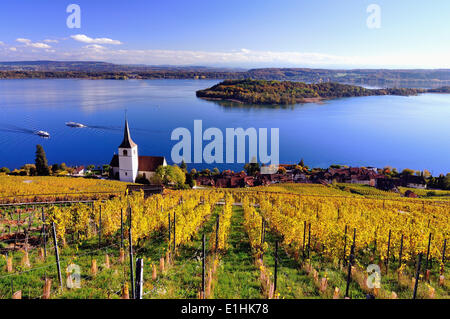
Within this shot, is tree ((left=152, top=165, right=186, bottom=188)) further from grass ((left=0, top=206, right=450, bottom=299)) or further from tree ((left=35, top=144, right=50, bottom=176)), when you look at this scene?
grass ((left=0, top=206, right=450, bottom=299))

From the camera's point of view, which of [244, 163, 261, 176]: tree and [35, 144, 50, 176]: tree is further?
[244, 163, 261, 176]: tree

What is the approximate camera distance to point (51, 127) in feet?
236

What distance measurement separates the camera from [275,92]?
144875 mm

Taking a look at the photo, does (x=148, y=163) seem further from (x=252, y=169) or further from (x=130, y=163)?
(x=252, y=169)

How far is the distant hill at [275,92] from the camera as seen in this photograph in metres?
132

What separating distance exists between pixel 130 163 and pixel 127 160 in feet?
1.60

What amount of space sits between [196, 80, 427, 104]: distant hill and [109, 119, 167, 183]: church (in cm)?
9844

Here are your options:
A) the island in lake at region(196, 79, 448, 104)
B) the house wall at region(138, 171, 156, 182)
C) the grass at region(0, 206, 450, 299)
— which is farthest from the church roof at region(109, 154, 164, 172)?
the island in lake at region(196, 79, 448, 104)

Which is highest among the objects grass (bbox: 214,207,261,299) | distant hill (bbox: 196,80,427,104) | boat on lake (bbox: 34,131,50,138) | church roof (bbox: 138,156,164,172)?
distant hill (bbox: 196,80,427,104)

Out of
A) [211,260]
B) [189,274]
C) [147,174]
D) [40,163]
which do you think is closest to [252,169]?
[147,174]

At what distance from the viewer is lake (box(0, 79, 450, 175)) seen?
188ft
